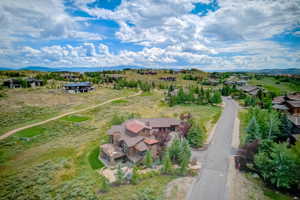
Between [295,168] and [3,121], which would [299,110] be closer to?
[295,168]

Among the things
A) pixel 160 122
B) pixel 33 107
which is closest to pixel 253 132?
pixel 160 122

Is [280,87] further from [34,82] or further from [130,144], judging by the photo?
[34,82]

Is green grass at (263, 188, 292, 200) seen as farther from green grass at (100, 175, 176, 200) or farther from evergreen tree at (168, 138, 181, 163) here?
evergreen tree at (168, 138, 181, 163)

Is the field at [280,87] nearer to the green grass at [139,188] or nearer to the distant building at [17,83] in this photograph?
the green grass at [139,188]

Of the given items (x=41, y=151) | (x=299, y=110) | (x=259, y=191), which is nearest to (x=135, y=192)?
(x=259, y=191)

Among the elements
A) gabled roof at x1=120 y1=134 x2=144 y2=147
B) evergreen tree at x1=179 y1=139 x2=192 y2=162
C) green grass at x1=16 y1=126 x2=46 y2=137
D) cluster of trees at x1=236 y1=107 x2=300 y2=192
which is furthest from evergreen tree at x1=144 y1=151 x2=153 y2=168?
green grass at x1=16 y1=126 x2=46 y2=137
